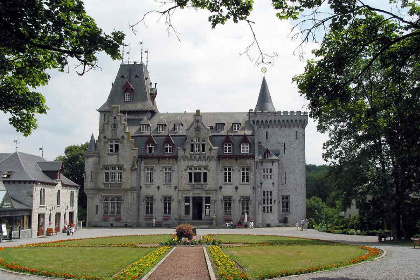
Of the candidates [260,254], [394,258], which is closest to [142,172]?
[260,254]

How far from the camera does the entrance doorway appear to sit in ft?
199

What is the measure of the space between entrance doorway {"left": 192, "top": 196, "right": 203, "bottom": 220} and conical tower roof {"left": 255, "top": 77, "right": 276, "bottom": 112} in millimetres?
15216

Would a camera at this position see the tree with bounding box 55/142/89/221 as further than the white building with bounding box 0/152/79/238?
Yes

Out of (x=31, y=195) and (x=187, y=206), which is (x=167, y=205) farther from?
(x=31, y=195)

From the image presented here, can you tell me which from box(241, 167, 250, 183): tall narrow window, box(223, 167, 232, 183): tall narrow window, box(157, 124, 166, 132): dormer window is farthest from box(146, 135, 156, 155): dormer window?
box(241, 167, 250, 183): tall narrow window

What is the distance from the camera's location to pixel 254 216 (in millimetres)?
60031

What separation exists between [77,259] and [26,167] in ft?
86.0

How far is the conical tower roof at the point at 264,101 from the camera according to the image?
6475cm

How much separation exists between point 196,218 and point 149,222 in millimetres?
6318

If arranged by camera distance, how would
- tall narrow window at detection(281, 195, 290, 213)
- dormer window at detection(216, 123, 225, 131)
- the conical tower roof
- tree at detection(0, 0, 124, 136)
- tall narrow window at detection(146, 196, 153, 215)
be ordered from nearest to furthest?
tree at detection(0, 0, 124, 136) < tall narrow window at detection(146, 196, 153, 215) < tall narrow window at detection(281, 195, 290, 213) < dormer window at detection(216, 123, 225, 131) < the conical tower roof

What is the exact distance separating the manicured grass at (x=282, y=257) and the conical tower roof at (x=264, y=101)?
120 ft

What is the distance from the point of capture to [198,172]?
61188mm

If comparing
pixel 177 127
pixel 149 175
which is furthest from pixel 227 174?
pixel 149 175

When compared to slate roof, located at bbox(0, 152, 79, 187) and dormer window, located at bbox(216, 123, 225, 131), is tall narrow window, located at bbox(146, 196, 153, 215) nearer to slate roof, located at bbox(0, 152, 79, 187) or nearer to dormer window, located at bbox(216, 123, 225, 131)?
dormer window, located at bbox(216, 123, 225, 131)
